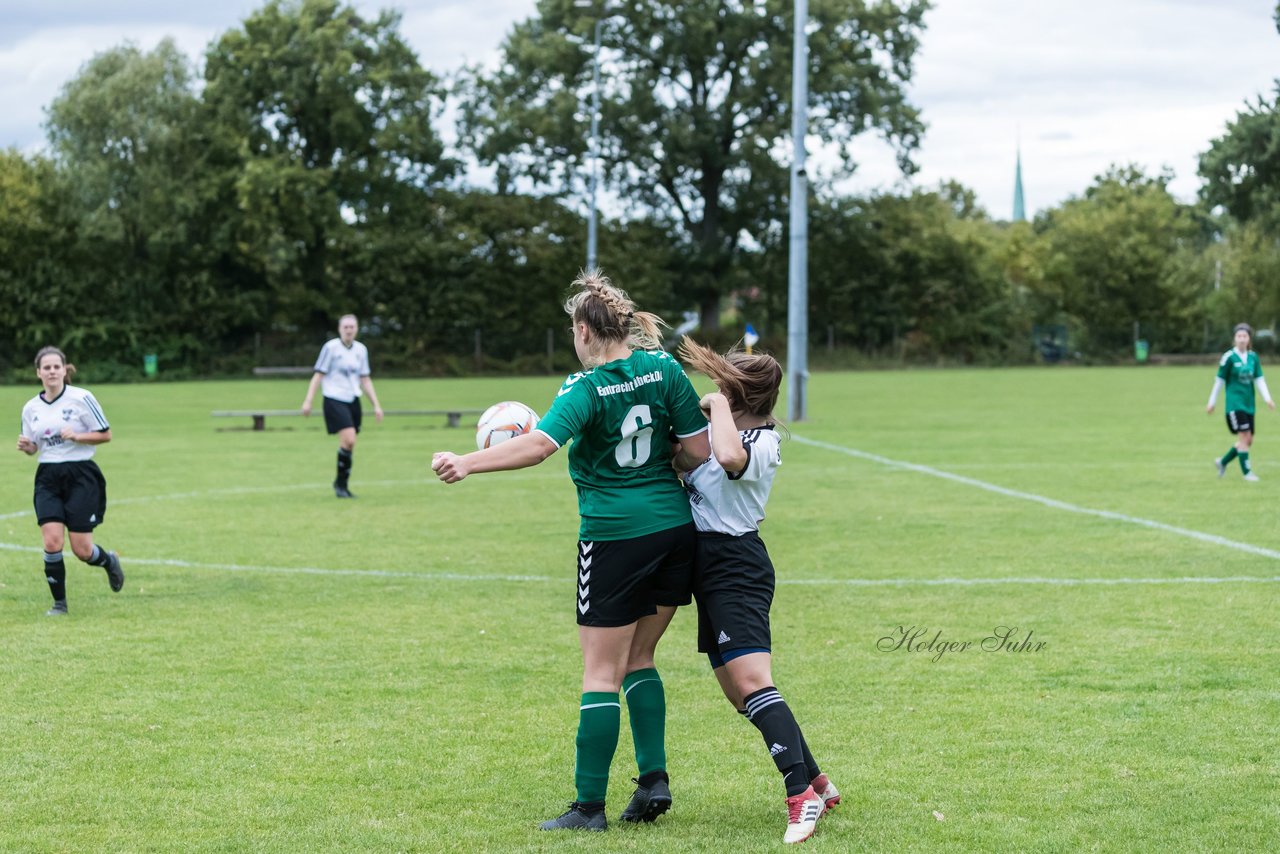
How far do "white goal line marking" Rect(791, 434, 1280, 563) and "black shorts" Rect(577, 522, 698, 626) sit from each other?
7.55 m

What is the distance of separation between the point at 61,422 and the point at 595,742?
5.44m

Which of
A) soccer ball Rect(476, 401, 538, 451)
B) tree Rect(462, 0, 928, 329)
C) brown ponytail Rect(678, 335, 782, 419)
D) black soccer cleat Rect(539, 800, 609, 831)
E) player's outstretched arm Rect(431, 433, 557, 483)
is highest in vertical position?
tree Rect(462, 0, 928, 329)

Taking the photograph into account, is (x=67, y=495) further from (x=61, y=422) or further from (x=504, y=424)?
(x=504, y=424)

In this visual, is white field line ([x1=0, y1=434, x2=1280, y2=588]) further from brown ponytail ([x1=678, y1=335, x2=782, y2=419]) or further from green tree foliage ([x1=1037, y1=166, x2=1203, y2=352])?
green tree foliage ([x1=1037, y1=166, x2=1203, y2=352])

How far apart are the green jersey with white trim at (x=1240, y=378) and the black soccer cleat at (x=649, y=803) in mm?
13587

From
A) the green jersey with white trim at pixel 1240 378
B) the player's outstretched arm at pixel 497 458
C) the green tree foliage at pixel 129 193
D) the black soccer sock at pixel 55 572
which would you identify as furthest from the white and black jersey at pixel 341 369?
the green tree foliage at pixel 129 193

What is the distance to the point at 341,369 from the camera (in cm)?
1638

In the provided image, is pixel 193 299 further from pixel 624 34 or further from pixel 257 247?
pixel 624 34

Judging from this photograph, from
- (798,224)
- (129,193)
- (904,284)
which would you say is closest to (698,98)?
(904,284)

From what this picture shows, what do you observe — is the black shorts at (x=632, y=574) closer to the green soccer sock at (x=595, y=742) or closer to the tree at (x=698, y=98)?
the green soccer sock at (x=595, y=742)

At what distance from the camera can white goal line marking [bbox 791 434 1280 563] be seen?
38.4 feet

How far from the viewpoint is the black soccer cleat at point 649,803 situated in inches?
204

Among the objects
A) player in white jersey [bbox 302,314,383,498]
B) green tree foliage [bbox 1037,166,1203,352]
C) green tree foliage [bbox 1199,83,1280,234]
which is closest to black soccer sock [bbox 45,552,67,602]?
player in white jersey [bbox 302,314,383,498]

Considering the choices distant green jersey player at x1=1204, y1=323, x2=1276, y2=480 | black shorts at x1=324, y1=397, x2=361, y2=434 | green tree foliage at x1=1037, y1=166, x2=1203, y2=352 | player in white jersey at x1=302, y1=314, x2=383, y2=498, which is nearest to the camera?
player in white jersey at x1=302, y1=314, x2=383, y2=498
